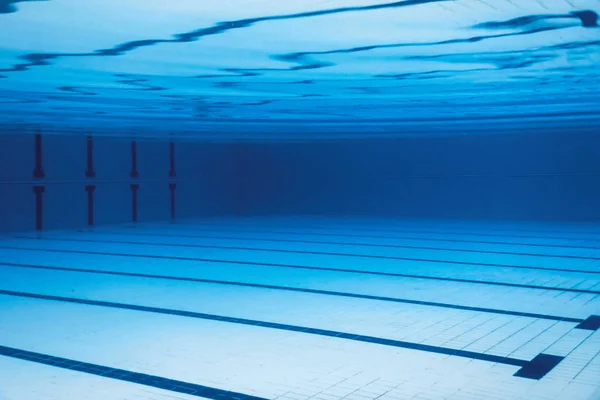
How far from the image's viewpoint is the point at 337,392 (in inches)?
120

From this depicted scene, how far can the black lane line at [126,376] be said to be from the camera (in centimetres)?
303

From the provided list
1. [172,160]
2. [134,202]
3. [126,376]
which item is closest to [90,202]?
[134,202]

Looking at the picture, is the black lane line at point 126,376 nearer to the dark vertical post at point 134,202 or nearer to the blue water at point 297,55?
the blue water at point 297,55

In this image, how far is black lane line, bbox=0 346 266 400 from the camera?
3033 millimetres

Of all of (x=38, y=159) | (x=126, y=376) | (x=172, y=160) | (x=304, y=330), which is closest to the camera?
(x=126, y=376)

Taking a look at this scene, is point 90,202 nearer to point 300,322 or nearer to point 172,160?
point 172,160

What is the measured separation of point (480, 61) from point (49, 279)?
4796 millimetres

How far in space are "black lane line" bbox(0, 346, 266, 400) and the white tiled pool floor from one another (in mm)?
14

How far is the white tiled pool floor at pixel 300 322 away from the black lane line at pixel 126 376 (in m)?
0.01

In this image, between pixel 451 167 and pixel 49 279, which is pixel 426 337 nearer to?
pixel 49 279

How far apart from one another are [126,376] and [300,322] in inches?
58.3

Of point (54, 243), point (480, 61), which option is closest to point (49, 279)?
point (54, 243)

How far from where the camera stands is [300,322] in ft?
14.8

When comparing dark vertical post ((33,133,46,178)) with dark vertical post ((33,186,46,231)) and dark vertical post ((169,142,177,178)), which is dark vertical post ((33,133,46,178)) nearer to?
dark vertical post ((33,186,46,231))
